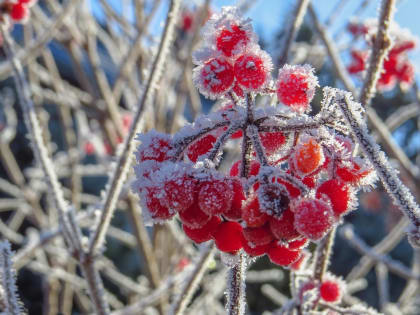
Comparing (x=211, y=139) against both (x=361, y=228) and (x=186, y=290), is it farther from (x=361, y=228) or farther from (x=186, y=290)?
(x=361, y=228)

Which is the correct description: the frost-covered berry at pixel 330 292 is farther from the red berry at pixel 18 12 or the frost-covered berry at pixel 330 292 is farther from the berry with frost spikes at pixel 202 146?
the red berry at pixel 18 12

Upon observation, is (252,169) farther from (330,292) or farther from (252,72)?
(330,292)

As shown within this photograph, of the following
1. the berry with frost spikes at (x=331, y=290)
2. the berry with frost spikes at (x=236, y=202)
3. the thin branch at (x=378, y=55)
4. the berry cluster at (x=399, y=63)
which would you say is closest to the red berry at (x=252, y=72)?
the berry with frost spikes at (x=236, y=202)

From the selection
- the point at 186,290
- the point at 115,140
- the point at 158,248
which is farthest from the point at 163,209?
the point at 158,248

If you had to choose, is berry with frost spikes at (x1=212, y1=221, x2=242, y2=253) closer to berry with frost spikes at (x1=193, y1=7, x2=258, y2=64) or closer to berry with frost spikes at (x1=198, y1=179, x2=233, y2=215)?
berry with frost spikes at (x1=198, y1=179, x2=233, y2=215)

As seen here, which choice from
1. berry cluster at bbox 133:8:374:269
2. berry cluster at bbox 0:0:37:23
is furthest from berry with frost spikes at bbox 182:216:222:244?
berry cluster at bbox 0:0:37:23

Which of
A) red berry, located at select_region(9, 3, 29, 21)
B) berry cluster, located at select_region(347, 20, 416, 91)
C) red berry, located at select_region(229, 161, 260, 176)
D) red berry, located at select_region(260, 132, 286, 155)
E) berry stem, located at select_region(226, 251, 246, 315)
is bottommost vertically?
berry stem, located at select_region(226, 251, 246, 315)
